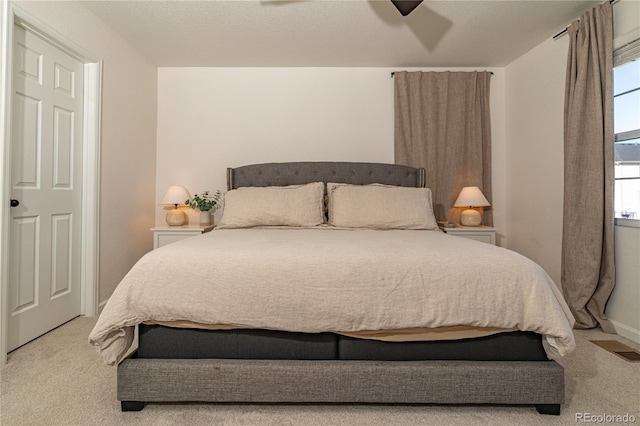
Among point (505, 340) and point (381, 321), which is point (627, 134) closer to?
point (505, 340)

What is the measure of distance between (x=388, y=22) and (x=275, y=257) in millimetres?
2377

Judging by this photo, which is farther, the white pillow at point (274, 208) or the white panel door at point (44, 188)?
the white pillow at point (274, 208)

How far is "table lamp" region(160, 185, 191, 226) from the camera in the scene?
3473 mm

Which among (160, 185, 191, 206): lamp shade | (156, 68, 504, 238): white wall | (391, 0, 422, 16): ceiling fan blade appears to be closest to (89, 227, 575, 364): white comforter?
(391, 0, 422, 16): ceiling fan blade

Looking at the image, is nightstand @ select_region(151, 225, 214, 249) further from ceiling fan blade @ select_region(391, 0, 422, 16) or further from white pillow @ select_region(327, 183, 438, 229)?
ceiling fan blade @ select_region(391, 0, 422, 16)

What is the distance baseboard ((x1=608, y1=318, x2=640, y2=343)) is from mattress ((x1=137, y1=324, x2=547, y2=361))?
56.7 inches

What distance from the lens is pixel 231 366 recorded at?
1.47 m

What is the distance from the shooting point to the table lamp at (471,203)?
341 centimetres

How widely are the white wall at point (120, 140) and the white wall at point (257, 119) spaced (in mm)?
225

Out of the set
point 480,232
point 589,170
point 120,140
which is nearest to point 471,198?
point 480,232

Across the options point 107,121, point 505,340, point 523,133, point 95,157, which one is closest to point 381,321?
point 505,340

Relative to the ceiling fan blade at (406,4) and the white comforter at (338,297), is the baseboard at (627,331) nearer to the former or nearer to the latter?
the white comforter at (338,297)

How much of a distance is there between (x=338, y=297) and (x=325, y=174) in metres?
2.32

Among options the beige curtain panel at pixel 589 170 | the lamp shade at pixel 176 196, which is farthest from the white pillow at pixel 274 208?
the beige curtain panel at pixel 589 170
